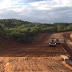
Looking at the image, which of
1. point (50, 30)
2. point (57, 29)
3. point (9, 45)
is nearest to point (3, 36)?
point (9, 45)

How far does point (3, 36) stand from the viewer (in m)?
44.9

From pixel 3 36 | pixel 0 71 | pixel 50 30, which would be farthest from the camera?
pixel 50 30

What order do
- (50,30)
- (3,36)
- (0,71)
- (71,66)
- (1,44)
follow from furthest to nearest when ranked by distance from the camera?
(50,30)
(3,36)
(1,44)
(71,66)
(0,71)

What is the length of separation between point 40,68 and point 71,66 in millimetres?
3276

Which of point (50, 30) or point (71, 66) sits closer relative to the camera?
point (71, 66)

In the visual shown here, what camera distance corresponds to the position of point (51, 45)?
1615 inches

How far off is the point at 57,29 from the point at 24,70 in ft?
242

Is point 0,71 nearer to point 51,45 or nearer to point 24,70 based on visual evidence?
point 24,70

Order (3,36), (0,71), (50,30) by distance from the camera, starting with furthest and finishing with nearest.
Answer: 1. (50,30)
2. (3,36)
3. (0,71)

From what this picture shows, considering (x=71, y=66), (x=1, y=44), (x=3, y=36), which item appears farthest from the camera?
(x=3, y=36)

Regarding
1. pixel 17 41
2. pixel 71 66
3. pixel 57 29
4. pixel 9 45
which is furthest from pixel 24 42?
pixel 57 29

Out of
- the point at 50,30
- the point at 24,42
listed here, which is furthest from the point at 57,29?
the point at 24,42

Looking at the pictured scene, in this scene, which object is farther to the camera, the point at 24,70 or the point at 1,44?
the point at 1,44

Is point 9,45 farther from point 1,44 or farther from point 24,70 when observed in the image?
point 24,70
